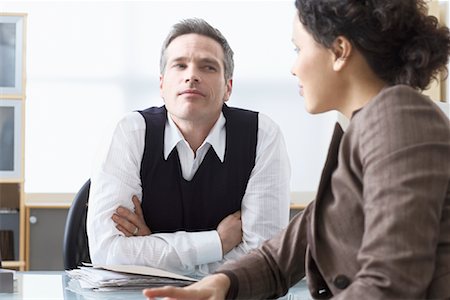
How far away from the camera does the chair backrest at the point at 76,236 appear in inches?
Answer: 96.9

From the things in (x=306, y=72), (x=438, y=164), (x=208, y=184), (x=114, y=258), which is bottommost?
(x=114, y=258)

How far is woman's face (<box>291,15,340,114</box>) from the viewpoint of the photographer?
1307 mm

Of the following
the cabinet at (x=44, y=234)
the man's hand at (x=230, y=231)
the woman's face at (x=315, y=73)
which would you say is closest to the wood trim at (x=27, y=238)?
the cabinet at (x=44, y=234)

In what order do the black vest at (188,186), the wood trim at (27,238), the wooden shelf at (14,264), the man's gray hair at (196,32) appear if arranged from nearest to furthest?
the black vest at (188,186) → the man's gray hair at (196,32) → the wooden shelf at (14,264) → the wood trim at (27,238)

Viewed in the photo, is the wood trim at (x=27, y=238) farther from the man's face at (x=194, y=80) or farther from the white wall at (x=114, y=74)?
the man's face at (x=194, y=80)

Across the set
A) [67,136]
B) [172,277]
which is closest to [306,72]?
[172,277]

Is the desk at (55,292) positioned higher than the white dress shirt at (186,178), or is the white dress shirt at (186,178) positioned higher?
the white dress shirt at (186,178)

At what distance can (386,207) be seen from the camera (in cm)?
108

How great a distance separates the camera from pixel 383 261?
107 centimetres

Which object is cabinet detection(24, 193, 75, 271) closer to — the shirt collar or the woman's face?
the shirt collar

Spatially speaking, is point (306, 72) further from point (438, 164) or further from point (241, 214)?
point (241, 214)

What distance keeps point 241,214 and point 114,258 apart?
0.40 m

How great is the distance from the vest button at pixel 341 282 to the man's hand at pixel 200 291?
19 centimetres

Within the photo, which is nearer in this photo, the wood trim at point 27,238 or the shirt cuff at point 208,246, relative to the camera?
the shirt cuff at point 208,246
